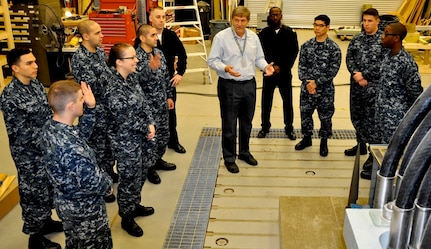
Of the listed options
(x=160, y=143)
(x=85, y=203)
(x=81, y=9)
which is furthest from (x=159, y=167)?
(x=81, y=9)

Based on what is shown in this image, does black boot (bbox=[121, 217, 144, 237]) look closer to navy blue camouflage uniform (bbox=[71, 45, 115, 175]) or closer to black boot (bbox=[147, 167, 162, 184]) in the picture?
navy blue camouflage uniform (bbox=[71, 45, 115, 175])

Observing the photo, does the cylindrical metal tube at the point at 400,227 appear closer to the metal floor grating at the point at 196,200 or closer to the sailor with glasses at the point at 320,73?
the metal floor grating at the point at 196,200

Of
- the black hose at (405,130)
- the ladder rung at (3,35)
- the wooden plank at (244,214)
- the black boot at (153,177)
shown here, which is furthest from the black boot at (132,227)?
the ladder rung at (3,35)

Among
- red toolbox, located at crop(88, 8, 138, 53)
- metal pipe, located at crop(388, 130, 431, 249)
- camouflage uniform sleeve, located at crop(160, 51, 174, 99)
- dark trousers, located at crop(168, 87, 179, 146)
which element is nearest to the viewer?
metal pipe, located at crop(388, 130, 431, 249)

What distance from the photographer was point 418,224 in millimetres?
1094

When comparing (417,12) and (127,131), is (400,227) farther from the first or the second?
(417,12)

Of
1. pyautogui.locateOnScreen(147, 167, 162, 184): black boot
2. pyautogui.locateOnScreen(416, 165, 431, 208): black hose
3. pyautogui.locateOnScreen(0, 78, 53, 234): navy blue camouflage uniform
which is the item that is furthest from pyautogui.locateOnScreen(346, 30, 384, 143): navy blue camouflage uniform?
pyautogui.locateOnScreen(416, 165, 431, 208): black hose

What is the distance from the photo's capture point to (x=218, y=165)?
472 cm

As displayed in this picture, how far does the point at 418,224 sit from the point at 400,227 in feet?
0.24

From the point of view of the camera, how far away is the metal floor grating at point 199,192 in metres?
3.47

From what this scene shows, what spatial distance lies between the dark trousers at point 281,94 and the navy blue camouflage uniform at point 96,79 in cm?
207

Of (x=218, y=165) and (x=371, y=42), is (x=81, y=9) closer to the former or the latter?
(x=218, y=165)

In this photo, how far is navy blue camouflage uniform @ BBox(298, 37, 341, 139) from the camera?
4594mm

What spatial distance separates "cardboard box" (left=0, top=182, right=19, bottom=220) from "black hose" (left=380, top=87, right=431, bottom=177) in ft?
11.5
